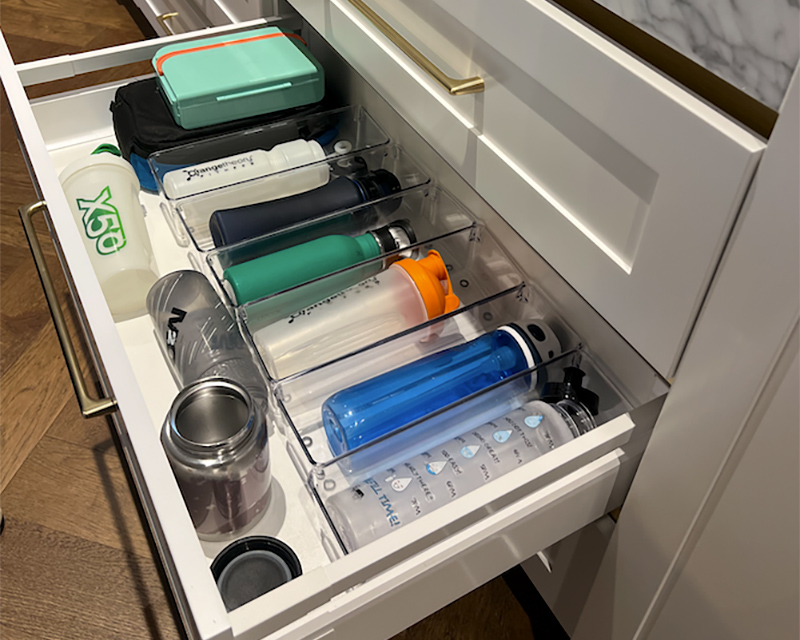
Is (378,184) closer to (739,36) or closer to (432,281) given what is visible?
(432,281)

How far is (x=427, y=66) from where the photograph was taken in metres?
0.60

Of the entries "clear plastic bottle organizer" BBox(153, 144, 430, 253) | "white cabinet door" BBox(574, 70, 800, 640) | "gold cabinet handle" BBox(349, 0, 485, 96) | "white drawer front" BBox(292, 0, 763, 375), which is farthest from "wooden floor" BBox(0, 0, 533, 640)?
"gold cabinet handle" BBox(349, 0, 485, 96)

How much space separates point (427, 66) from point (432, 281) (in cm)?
21

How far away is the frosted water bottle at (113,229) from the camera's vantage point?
2.50 ft

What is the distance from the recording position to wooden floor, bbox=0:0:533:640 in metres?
0.98

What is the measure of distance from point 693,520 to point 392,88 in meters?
0.48

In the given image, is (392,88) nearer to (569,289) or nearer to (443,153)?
(443,153)

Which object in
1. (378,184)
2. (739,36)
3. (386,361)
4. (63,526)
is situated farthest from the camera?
(63,526)

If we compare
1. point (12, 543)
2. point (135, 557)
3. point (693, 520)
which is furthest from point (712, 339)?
point (12, 543)

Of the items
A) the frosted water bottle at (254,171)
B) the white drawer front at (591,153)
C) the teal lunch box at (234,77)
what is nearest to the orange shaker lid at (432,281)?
the white drawer front at (591,153)

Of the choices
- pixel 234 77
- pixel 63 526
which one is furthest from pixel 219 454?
pixel 63 526

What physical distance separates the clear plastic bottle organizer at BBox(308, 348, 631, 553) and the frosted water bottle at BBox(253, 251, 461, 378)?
121mm

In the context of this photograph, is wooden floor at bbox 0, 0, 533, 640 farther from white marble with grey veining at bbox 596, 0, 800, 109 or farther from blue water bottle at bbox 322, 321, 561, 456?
white marble with grey veining at bbox 596, 0, 800, 109

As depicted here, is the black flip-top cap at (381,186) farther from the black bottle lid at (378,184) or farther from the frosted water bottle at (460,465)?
the frosted water bottle at (460,465)
